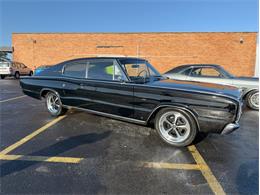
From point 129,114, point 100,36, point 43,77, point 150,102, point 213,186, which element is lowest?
point 213,186

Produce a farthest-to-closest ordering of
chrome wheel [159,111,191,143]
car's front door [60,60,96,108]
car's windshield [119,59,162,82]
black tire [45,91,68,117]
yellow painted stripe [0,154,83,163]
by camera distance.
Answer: black tire [45,91,68,117], car's front door [60,60,96,108], car's windshield [119,59,162,82], chrome wheel [159,111,191,143], yellow painted stripe [0,154,83,163]

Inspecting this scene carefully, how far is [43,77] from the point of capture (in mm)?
5352

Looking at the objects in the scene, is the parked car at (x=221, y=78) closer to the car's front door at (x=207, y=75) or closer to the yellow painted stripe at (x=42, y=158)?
the car's front door at (x=207, y=75)

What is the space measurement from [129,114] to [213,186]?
203 centimetres

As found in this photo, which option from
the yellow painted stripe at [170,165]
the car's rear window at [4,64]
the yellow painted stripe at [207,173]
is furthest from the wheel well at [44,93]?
the car's rear window at [4,64]

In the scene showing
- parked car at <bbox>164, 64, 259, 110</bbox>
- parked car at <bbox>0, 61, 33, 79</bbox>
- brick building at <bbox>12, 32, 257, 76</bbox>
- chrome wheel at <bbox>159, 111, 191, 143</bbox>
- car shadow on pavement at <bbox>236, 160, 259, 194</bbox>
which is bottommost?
car shadow on pavement at <bbox>236, 160, 259, 194</bbox>

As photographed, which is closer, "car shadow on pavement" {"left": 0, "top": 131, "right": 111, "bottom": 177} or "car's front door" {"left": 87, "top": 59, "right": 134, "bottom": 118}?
"car shadow on pavement" {"left": 0, "top": 131, "right": 111, "bottom": 177}

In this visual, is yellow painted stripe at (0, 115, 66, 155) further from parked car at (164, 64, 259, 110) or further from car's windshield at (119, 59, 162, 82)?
parked car at (164, 64, 259, 110)

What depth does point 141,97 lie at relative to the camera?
12.2 feet

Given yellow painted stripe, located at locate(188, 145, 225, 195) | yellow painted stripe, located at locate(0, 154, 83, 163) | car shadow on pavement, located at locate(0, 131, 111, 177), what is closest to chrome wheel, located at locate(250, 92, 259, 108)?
yellow painted stripe, located at locate(188, 145, 225, 195)

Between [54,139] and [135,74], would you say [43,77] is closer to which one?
[54,139]

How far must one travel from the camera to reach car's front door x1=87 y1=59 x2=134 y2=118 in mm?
3932

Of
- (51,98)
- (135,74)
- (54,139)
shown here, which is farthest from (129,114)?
(51,98)

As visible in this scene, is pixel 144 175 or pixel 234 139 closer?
pixel 144 175
